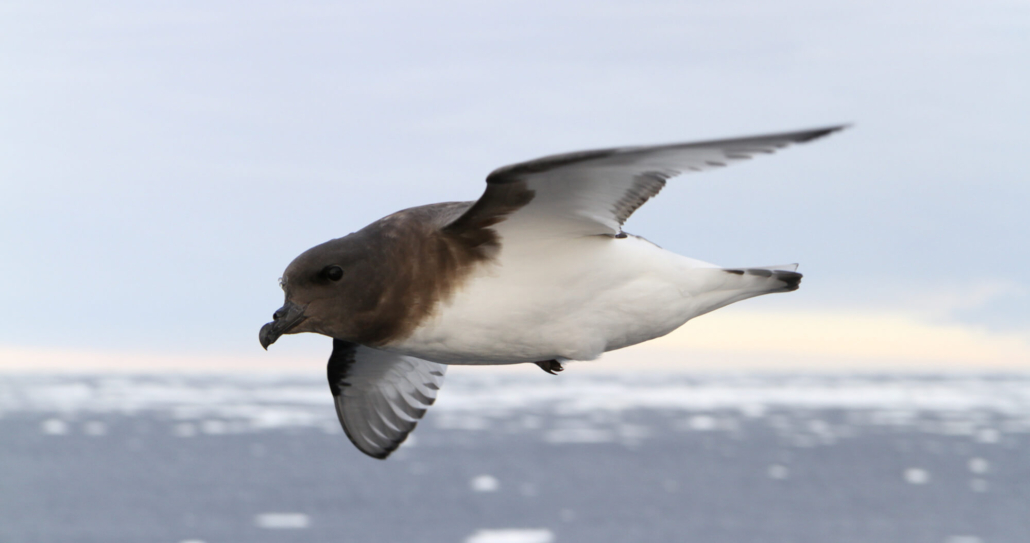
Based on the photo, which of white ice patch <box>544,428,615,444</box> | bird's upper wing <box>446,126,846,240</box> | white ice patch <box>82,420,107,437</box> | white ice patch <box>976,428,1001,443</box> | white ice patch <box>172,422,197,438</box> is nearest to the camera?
bird's upper wing <box>446,126,846,240</box>

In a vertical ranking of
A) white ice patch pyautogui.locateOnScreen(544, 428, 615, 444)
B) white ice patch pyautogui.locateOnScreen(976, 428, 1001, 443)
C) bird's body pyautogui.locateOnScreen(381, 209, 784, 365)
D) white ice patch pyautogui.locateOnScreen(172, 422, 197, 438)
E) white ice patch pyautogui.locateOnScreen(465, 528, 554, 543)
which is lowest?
white ice patch pyautogui.locateOnScreen(465, 528, 554, 543)

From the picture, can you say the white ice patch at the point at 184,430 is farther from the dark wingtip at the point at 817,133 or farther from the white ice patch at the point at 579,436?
the dark wingtip at the point at 817,133

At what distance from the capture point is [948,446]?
176 metres

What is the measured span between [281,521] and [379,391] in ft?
386

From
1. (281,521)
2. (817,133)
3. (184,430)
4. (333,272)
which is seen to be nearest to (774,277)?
(817,133)

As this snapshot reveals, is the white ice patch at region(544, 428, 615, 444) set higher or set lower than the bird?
lower

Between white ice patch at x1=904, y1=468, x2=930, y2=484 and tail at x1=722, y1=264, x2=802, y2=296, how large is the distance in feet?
541

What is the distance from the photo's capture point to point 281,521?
118 m

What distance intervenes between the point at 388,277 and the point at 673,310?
1830 mm

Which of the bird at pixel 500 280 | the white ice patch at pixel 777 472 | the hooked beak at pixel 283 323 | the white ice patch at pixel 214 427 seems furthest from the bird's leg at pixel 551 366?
the white ice patch at pixel 214 427

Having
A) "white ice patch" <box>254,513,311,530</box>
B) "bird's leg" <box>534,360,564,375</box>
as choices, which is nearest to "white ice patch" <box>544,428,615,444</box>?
"white ice patch" <box>254,513,311,530</box>

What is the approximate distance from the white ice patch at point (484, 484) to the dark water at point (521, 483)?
20.8 inches

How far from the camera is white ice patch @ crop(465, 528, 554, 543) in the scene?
356 ft

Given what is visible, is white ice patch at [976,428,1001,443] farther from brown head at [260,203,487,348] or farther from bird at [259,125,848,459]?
brown head at [260,203,487,348]
